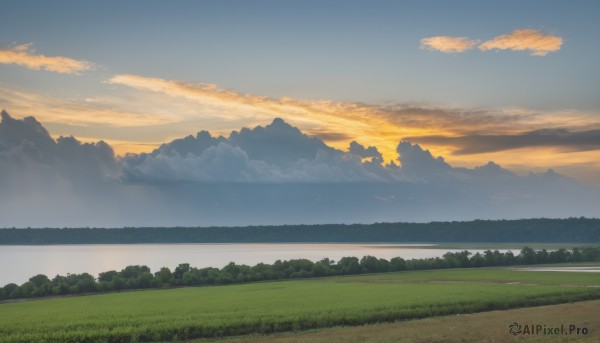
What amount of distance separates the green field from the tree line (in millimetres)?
21043

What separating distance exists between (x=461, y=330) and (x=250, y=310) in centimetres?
2184

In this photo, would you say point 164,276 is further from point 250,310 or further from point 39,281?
point 250,310

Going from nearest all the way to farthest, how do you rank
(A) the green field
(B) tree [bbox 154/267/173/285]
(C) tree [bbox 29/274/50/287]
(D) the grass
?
(D) the grass
(A) the green field
(C) tree [bbox 29/274/50/287]
(B) tree [bbox 154/267/173/285]

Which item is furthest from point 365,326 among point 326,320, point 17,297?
point 17,297

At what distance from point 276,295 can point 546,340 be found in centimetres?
4272

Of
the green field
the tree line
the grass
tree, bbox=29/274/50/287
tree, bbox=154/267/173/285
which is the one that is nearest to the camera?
the grass

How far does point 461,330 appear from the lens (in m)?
47.5

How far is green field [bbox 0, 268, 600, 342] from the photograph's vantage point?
5134cm

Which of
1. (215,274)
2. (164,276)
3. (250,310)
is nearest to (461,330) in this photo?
(250,310)

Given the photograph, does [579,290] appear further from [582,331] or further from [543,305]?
[582,331]

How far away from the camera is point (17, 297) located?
9575cm

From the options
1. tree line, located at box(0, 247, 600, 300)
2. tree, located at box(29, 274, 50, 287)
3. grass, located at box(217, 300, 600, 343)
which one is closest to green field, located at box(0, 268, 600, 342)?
grass, located at box(217, 300, 600, 343)

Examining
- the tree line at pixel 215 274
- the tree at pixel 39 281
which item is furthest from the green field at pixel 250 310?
the tree at pixel 39 281

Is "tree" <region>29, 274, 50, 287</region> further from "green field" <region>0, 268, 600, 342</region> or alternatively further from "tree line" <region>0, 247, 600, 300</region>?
"green field" <region>0, 268, 600, 342</region>
